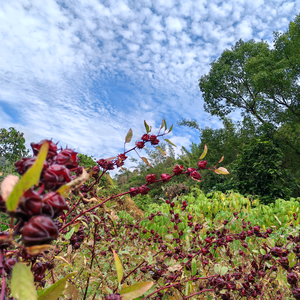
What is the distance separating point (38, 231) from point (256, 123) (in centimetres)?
1405

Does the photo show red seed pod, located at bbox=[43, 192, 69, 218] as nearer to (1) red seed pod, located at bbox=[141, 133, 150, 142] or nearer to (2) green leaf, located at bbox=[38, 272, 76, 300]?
(2) green leaf, located at bbox=[38, 272, 76, 300]

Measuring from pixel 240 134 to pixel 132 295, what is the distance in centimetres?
1329


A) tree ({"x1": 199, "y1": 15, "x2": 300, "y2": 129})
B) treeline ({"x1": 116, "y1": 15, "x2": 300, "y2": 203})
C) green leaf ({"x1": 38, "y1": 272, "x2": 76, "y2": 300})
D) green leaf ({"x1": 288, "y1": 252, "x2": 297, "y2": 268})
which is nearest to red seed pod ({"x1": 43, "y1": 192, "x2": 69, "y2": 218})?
green leaf ({"x1": 38, "y1": 272, "x2": 76, "y2": 300})

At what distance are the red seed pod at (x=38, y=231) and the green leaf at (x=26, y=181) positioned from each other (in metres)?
0.03

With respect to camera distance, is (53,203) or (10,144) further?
(10,144)

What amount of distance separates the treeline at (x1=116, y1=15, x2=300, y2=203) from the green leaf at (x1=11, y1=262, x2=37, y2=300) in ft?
25.1

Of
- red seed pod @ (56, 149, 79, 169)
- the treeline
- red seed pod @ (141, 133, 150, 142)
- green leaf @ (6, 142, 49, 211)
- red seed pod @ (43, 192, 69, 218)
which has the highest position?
the treeline

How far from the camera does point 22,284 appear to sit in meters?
0.29

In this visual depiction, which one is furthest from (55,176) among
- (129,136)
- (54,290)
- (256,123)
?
(256,123)

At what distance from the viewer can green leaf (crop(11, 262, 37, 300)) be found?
0.28 m

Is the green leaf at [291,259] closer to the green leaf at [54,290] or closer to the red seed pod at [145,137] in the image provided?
the red seed pod at [145,137]

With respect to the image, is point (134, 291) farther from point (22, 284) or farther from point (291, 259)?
point (291, 259)

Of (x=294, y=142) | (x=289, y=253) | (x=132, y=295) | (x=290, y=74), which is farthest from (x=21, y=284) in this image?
(x=290, y=74)

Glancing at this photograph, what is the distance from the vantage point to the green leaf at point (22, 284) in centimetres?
28
